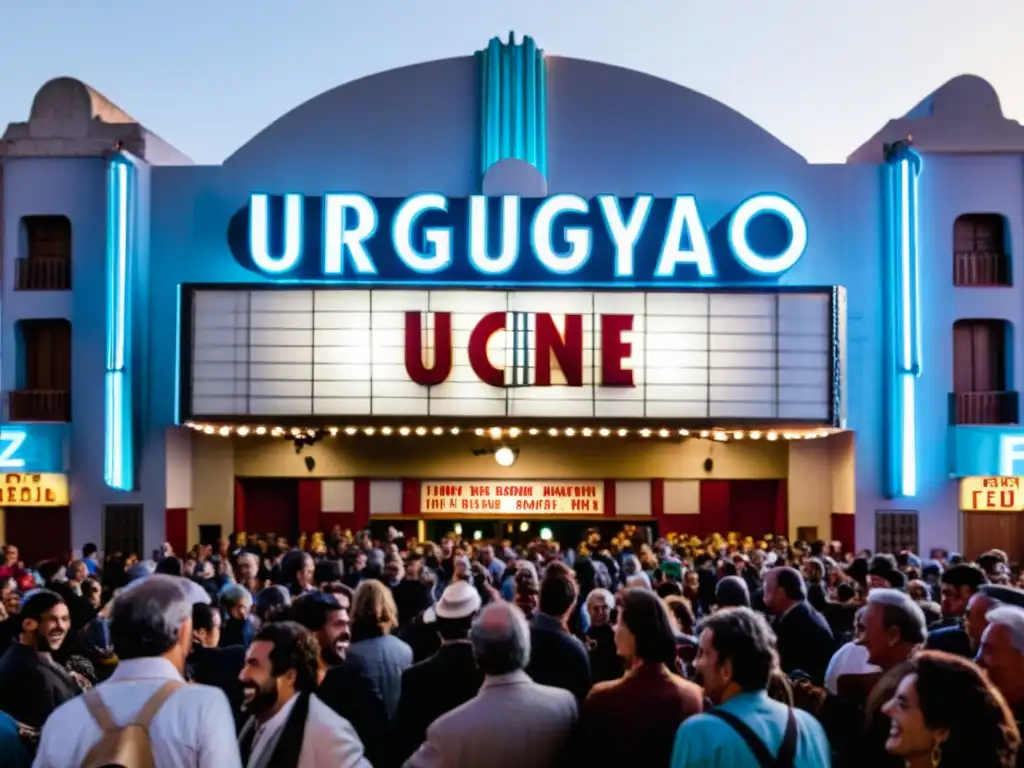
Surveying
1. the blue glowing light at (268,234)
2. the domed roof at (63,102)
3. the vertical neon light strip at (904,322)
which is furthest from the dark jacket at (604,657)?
the domed roof at (63,102)

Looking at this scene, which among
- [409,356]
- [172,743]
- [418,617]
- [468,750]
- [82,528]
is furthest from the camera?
[82,528]

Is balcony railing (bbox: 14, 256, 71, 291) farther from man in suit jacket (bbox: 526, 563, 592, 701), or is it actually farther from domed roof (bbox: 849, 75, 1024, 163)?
man in suit jacket (bbox: 526, 563, 592, 701)

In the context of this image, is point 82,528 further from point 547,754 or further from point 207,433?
point 547,754

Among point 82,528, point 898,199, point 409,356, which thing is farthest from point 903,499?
point 82,528

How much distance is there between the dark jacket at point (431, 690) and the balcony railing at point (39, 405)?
2088 centimetres

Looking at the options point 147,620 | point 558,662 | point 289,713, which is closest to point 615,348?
point 558,662

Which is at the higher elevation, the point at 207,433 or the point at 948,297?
the point at 948,297

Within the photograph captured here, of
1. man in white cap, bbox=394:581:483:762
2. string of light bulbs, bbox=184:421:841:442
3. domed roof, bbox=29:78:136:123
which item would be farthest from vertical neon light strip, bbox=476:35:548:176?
man in white cap, bbox=394:581:483:762

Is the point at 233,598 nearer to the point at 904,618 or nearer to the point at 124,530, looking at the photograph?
the point at 904,618

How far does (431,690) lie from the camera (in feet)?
23.3

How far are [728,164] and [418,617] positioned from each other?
18.9m

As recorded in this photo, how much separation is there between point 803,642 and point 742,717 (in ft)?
13.2

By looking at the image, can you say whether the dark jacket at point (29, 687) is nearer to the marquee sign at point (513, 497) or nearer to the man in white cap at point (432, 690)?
the man in white cap at point (432, 690)

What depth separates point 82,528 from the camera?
25766 mm
